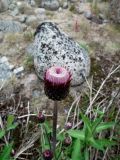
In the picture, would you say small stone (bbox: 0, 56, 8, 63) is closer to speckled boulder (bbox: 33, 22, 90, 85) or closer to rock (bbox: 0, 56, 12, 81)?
rock (bbox: 0, 56, 12, 81)

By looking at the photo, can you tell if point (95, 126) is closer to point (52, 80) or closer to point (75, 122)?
point (75, 122)

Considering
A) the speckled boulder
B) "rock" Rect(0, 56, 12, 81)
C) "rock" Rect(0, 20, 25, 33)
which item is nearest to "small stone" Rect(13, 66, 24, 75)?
"rock" Rect(0, 56, 12, 81)

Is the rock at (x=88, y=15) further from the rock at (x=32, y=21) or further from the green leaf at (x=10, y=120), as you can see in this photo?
the green leaf at (x=10, y=120)

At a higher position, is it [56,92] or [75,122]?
[56,92]

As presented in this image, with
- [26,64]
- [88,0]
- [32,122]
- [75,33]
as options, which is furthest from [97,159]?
[88,0]

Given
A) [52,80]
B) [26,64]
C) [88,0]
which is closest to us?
[52,80]

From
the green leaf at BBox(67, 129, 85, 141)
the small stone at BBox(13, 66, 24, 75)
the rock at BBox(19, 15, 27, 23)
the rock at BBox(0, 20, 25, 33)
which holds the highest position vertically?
the rock at BBox(19, 15, 27, 23)

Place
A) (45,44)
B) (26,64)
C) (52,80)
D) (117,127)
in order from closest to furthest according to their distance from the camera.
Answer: (52,80) < (117,127) < (45,44) < (26,64)

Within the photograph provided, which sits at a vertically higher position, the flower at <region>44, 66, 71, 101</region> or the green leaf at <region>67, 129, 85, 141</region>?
the flower at <region>44, 66, 71, 101</region>

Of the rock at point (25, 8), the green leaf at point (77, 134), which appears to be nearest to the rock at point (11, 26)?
the rock at point (25, 8)
